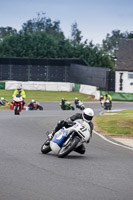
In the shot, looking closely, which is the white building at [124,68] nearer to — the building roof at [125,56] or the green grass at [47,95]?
the building roof at [125,56]

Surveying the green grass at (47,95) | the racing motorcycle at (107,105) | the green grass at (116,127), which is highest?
the green grass at (116,127)

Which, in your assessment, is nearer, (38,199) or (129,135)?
(38,199)

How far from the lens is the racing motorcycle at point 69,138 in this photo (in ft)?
39.9

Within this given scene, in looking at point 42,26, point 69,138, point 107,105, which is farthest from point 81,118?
point 42,26

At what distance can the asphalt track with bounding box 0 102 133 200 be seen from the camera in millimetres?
8039

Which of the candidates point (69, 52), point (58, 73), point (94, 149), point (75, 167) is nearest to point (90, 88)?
point (58, 73)

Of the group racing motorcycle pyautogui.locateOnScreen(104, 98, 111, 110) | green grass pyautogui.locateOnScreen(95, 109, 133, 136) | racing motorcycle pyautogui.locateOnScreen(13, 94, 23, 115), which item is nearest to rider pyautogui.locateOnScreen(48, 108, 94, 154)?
green grass pyautogui.locateOnScreen(95, 109, 133, 136)

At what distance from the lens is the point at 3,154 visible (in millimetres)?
12367

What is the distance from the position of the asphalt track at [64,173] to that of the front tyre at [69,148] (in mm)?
129

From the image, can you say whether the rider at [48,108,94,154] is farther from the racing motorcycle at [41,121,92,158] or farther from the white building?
the white building

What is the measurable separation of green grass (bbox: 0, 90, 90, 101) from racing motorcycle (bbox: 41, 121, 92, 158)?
147ft

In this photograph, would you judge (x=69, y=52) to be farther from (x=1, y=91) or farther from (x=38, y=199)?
(x=38, y=199)

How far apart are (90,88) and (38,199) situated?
178 feet

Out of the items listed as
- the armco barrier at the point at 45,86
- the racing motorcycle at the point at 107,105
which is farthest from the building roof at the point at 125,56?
the racing motorcycle at the point at 107,105
